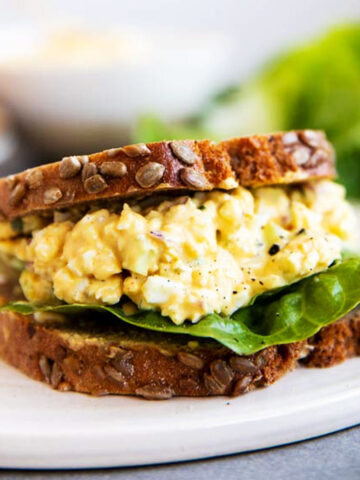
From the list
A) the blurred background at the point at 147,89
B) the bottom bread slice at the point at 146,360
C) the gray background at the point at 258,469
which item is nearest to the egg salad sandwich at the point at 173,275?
the bottom bread slice at the point at 146,360

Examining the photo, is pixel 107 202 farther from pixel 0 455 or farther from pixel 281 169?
pixel 0 455

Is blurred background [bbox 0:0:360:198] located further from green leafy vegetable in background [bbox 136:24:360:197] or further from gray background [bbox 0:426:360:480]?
gray background [bbox 0:426:360:480]

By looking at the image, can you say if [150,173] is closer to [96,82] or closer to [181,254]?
[181,254]

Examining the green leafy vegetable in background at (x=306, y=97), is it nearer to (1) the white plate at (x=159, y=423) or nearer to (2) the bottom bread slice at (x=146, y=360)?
(2) the bottom bread slice at (x=146, y=360)

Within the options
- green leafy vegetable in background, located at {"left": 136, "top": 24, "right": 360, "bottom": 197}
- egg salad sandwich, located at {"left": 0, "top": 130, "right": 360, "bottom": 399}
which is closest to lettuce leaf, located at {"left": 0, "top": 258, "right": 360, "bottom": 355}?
egg salad sandwich, located at {"left": 0, "top": 130, "right": 360, "bottom": 399}

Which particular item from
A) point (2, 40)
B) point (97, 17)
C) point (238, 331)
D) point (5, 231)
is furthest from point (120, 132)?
point (238, 331)

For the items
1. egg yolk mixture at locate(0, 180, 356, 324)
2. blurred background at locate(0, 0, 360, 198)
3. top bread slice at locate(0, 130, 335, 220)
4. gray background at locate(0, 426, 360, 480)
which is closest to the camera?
gray background at locate(0, 426, 360, 480)
